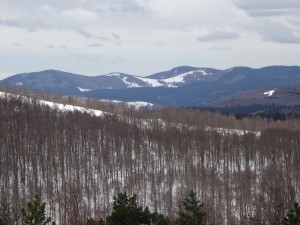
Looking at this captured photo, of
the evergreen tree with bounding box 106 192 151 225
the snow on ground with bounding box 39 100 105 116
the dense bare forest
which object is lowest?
the dense bare forest

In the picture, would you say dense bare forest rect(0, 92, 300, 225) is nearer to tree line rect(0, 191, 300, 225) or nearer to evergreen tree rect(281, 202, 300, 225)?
tree line rect(0, 191, 300, 225)

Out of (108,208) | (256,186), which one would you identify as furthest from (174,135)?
(108,208)

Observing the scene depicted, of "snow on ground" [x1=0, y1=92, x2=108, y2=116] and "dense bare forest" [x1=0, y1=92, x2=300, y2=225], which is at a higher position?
"snow on ground" [x1=0, y1=92, x2=108, y2=116]

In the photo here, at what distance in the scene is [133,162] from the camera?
323ft

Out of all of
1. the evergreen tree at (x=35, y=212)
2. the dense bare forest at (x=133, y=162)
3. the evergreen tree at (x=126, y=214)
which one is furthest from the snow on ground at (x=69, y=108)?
the evergreen tree at (x=35, y=212)

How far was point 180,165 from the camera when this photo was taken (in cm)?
9775

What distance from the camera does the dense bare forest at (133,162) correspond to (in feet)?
266

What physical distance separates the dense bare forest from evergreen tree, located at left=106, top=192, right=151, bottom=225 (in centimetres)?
4937

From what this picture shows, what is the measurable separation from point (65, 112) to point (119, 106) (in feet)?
92.9

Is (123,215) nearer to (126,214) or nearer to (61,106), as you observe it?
(126,214)

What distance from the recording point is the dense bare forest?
81.2 metres

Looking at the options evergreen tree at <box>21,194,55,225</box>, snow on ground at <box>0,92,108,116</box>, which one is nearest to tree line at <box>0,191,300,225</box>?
evergreen tree at <box>21,194,55,225</box>

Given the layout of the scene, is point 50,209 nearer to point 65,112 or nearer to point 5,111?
point 5,111

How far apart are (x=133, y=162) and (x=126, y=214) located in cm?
7846
